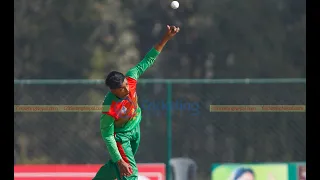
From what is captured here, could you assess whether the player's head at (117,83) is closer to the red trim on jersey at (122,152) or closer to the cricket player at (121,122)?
the cricket player at (121,122)

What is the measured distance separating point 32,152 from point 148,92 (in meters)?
1.83

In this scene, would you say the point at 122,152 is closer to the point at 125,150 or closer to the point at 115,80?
the point at 125,150

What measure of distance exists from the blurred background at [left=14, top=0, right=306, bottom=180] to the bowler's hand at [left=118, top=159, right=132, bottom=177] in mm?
2128

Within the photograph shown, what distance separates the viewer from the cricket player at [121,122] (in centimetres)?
994

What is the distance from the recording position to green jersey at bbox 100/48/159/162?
9.98 m

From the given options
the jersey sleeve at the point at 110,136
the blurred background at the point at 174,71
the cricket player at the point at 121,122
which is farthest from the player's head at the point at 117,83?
the blurred background at the point at 174,71

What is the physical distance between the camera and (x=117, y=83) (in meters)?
9.82

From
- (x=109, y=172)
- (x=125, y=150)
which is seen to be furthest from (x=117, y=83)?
(x=109, y=172)

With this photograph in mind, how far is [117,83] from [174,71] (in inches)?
A: 216

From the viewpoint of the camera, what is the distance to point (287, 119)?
→ 12.5 meters

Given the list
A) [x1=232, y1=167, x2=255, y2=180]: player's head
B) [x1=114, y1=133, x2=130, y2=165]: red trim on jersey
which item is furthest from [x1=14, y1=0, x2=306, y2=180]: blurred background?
[x1=114, y1=133, x2=130, y2=165]: red trim on jersey

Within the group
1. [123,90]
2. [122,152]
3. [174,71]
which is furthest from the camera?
[174,71]
